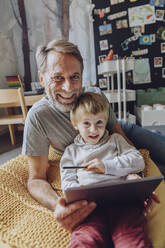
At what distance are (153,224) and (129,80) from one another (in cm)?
239

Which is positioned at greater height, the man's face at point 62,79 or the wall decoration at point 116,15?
the wall decoration at point 116,15

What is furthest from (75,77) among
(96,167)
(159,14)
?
(159,14)

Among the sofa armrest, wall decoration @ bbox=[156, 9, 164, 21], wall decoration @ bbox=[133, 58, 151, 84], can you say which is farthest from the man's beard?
wall decoration @ bbox=[156, 9, 164, 21]

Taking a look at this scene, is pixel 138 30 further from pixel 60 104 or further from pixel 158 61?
pixel 60 104

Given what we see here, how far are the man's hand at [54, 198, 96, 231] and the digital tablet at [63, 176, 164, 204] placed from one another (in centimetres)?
2

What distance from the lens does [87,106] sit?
834 mm

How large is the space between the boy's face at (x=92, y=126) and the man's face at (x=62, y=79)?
134 millimetres

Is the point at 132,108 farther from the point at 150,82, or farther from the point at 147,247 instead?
the point at 147,247

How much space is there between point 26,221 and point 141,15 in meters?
2.86

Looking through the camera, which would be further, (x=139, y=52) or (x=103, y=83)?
(x=103, y=83)

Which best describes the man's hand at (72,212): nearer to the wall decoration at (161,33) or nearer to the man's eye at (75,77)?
the man's eye at (75,77)

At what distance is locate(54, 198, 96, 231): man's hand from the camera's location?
0.60 metres

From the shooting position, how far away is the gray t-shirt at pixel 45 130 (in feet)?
2.94

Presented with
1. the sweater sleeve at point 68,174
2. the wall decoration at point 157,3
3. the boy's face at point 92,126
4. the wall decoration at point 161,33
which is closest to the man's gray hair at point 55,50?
the boy's face at point 92,126
